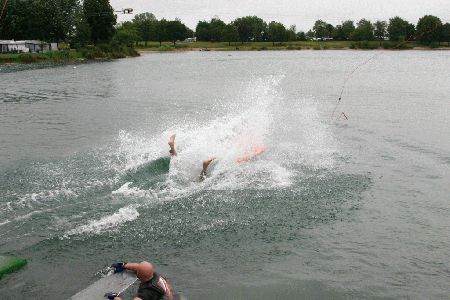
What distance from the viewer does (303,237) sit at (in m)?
14.3

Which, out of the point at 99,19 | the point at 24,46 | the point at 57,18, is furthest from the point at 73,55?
the point at 99,19

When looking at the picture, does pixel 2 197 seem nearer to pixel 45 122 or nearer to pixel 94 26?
pixel 45 122

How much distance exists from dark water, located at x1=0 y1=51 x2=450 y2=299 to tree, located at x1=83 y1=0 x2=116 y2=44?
11085cm

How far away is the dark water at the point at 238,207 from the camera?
12.3 metres

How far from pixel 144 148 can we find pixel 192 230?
10211mm

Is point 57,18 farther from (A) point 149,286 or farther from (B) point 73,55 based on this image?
(A) point 149,286

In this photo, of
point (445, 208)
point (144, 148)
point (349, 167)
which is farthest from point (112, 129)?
point (445, 208)

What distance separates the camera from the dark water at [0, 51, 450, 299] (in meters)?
12.3

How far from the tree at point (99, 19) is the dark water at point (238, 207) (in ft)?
364

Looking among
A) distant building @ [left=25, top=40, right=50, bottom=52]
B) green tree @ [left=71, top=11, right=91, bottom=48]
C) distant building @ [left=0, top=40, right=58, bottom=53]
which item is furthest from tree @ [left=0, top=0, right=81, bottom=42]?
distant building @ [left=25, top=40, right=50, bottom=52]

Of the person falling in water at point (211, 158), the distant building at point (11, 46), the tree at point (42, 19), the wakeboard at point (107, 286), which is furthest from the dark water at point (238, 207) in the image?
the tree at point (42, 19)

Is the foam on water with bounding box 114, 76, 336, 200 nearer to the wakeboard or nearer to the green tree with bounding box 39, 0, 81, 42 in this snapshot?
the wakeboard

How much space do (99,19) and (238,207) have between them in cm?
13195

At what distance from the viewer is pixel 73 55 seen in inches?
4432
